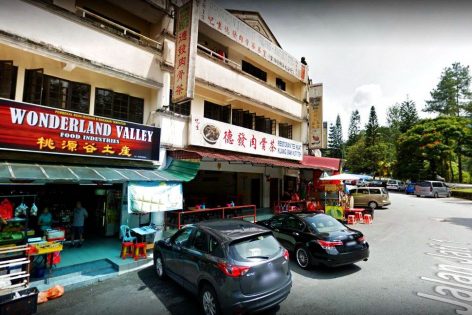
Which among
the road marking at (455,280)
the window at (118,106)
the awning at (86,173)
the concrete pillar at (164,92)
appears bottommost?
the road marking at (455,280)

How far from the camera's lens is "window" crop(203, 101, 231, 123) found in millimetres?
14367

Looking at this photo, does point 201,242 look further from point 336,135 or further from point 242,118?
point 336,135

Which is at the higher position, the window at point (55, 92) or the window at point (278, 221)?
the window at point (55, 92)

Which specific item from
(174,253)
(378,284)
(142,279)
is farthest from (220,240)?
(378,284)

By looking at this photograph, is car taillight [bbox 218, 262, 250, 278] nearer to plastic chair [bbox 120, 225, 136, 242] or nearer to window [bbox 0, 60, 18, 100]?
plastic chair [bbox 120, 225, 136, 242]

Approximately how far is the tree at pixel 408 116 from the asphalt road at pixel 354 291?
5633cm

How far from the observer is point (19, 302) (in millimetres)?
5133

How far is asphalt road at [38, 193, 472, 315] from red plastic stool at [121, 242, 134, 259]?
919mm

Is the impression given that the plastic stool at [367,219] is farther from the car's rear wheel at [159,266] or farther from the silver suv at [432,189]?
the silver suv at [432,189]

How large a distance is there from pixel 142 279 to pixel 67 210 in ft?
22.2

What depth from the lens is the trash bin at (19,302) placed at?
498 cm

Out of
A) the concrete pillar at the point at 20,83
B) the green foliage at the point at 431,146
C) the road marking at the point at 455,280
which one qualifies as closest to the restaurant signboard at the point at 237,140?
the concrete pillar at the point at 20,83

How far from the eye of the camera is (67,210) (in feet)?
39.0

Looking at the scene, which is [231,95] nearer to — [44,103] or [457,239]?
[44,103]
